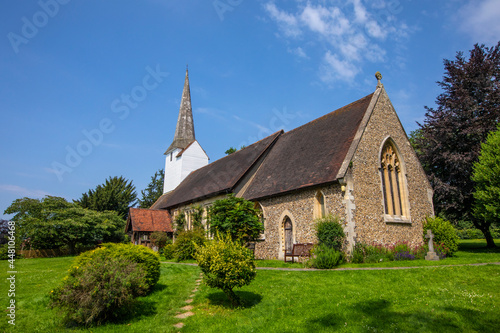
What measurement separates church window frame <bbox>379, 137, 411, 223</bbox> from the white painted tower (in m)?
23.9

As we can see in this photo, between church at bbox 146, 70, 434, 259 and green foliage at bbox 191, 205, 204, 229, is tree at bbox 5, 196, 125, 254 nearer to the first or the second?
green foliage at bbox 191, 205, 204, 229

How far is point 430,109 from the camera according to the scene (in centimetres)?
2417

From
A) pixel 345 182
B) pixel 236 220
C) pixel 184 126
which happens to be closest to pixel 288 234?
pixel 236 220

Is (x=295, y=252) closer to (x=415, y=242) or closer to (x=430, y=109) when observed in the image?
(x=415, y=242)

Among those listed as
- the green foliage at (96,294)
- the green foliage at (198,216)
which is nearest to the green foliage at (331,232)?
the green foliage at (96,294)

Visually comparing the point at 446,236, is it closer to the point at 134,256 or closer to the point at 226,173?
the point at 226,173

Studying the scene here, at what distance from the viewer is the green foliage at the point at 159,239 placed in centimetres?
2577

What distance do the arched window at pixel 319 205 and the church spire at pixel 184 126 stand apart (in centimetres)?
2444

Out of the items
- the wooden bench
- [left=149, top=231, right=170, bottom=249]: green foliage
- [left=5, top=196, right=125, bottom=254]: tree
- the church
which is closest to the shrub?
the wooden bench

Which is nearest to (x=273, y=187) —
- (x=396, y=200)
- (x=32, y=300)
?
(x=396, y=200)

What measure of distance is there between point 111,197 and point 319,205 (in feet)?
129

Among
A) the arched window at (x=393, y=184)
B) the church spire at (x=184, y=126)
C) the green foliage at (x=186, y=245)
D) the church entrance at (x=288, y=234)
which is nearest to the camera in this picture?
the arched window at (x=393, y=184)

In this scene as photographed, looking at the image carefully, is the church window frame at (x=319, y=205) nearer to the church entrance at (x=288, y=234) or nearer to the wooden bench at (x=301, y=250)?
the wooden bench at (x=301, y=250)

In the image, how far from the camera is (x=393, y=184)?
1722cm
